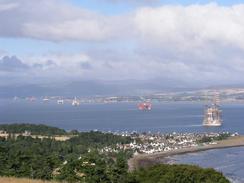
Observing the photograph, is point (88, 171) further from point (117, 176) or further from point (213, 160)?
point (213, 160)

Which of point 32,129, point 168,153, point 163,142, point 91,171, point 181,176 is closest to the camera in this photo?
point 91,171

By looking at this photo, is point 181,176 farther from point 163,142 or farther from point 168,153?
point 163,142

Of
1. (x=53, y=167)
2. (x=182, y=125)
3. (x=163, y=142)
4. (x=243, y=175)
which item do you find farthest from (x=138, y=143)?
(x=53, y=167)

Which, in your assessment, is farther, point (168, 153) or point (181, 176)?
point (168, 153)

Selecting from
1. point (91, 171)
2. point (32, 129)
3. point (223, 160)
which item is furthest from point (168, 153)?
point (91, 171)

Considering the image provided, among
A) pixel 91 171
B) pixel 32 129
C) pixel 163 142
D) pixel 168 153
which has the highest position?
pixel 91 171

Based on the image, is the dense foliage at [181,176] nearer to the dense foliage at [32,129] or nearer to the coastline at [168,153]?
the coastline at [168,153]

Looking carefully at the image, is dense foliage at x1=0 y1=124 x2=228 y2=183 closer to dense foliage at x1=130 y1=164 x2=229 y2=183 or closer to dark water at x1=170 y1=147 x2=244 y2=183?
dense foliage at x1=130 y1=164 x2=229 y2=183
